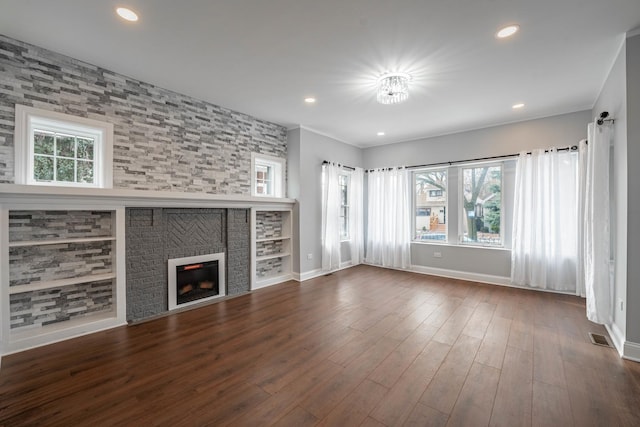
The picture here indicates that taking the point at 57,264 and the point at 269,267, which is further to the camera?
the point at 269,267

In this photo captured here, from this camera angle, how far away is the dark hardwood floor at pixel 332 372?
180cm

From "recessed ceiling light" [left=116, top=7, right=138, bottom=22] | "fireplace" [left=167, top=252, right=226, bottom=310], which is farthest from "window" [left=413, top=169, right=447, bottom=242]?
"recessed ceiling light" [left=116, top=7, right=138, bottom=22]

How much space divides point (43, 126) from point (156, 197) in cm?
123

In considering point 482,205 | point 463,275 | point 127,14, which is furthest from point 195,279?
point 482,205

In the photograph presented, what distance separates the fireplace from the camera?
143 inches

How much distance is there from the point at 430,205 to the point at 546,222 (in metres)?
1.94

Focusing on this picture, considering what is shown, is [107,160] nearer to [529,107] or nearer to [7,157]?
[7,157]

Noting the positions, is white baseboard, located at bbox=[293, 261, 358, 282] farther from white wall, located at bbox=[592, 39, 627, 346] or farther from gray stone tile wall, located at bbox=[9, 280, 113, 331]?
white wall, located at bbox=[592, 39, 627, 346]

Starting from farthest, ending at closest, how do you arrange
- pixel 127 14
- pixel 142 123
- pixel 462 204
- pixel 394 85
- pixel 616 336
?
pixel 462 204
pixel 142 123
pixel 394 85
pixel 616 336
pixel 127 14

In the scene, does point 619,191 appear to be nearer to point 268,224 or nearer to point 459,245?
point 459,245

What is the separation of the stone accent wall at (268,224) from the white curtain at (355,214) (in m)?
1.81

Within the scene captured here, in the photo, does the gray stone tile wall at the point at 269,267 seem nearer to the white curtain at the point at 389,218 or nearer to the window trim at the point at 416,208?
the white curtain at the point at 389,218

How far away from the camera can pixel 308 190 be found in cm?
523

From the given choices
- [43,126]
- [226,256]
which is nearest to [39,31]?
[43,126]
